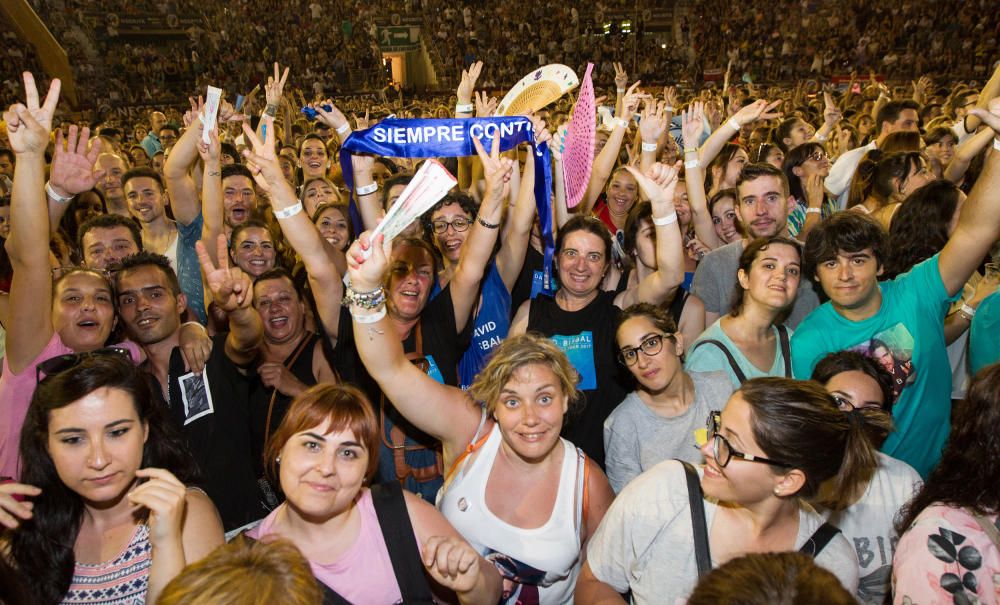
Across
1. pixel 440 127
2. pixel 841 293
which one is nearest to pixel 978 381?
pixel 841 293

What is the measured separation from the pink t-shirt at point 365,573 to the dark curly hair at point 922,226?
8.64 ft

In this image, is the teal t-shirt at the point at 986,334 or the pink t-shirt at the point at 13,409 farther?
the teal t-shirt at the point at 986,334

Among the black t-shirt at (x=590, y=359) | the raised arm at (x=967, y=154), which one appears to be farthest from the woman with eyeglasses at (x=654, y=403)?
the raised arm at (x=967, y=154)

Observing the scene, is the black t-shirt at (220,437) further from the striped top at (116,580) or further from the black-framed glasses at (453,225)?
the black-framed glasses at (453,225)

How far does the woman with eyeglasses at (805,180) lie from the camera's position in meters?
4.06

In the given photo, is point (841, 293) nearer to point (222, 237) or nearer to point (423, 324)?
point (423, 324)

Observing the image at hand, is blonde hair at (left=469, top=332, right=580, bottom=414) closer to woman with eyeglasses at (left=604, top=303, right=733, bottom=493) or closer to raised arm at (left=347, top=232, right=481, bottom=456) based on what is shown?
raised arm at (left=347, top=232, right=481, bottom=456)

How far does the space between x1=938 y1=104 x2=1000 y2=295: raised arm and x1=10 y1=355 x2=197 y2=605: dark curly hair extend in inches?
112

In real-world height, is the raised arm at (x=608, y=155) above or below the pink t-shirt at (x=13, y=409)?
above

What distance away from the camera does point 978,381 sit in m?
1.70

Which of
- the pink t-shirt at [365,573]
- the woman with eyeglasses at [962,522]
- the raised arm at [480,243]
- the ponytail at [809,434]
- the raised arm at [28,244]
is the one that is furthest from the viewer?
the raised arm at [480,243]

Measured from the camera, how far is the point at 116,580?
1.80 metres

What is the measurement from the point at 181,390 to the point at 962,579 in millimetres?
2518

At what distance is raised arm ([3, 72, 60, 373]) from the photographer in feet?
7.81
